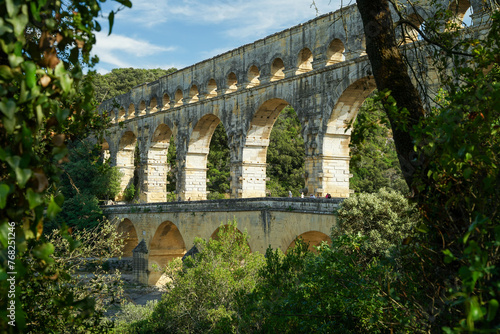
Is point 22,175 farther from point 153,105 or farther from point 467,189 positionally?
point 153,105

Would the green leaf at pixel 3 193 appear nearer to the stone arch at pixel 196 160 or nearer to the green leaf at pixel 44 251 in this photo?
the green leaf at pixel 44 251

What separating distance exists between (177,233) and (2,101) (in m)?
24.8

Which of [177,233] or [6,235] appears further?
[177,233]

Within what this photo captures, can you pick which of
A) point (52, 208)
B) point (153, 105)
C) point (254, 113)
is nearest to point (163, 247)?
point (153, 105)

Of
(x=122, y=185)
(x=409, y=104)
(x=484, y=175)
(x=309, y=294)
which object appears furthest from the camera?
(x=122, y=185)

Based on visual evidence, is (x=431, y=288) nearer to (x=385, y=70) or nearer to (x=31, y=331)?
(x=385, y=70)

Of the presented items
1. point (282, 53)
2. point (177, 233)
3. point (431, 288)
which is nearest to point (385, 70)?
point (431, 288)

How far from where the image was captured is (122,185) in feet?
109

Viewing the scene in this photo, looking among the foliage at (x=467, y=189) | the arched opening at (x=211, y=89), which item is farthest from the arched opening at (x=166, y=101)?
the foliage at (x=467, y=189)

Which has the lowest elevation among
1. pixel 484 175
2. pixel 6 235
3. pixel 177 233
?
pixel 177 233

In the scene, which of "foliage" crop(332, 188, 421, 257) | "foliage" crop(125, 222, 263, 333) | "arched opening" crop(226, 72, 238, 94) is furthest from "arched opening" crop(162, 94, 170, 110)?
"foliage" crop(332, 188, 421, 257)

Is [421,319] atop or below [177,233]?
atop

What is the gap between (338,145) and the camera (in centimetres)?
1812

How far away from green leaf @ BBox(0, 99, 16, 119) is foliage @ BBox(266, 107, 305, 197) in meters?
31.1
